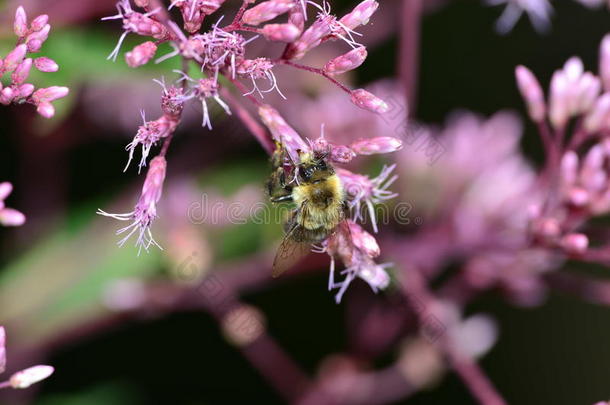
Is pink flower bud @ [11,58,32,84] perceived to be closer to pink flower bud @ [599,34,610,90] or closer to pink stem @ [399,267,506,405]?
pink stem @ [399,267,506,405]

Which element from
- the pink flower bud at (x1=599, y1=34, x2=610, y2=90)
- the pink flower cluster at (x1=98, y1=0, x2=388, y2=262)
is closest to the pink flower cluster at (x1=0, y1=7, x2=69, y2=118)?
the pink flower cluster at (x1=98, y1=0, x2=388, y2=262)

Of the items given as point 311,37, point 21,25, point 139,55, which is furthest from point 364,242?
point 21,25

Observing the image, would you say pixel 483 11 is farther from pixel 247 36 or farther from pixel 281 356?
pixel 281 356

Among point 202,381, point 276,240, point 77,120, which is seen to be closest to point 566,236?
point 276,240

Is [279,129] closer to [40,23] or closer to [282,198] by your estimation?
[282,198]

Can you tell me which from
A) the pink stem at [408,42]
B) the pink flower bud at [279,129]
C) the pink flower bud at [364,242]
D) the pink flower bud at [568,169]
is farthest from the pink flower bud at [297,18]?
the pink flower bud at [568,169]

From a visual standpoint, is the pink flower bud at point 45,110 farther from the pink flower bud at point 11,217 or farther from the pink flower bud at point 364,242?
the pink flower bud at point 364,242

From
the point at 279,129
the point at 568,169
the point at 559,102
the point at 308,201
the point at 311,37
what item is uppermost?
the point at 311,37
